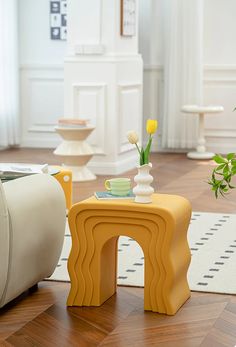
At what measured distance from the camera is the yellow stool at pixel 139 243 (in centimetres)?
330

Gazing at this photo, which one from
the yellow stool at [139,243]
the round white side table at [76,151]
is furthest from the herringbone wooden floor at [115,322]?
the round white side table at [76,151]

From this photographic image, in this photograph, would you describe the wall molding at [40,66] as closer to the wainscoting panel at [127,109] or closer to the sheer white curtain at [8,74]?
the sheer white curtain at [8,74]

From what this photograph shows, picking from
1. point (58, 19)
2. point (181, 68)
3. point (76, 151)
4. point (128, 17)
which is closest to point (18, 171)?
point (76, 151)

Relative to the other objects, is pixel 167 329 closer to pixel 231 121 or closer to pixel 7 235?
pixel 7 235

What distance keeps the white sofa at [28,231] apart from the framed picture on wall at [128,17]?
3820 mm

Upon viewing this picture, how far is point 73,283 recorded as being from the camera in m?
3.45

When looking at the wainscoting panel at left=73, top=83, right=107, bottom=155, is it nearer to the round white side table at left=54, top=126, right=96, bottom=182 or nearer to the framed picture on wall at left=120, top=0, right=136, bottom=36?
the round white side table at left=54, top=126, right=96, bottom=182

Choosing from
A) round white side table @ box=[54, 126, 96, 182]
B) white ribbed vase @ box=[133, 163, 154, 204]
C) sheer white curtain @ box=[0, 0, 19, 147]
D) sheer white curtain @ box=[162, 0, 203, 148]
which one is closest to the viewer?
white ribbed vase @ box=[133, 163, 154, 204]

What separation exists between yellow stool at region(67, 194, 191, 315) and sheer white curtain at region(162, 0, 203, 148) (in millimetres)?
5165

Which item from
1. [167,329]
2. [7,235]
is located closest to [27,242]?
[7,235]

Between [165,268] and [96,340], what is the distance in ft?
1.53

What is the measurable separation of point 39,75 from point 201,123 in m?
2.11

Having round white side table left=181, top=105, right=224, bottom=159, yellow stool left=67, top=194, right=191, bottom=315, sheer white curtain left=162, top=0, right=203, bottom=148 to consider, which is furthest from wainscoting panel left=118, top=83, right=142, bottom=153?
yellow stool left=67, top=194, right=191, bottom=315

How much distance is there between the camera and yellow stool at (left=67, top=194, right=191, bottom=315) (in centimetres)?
330
